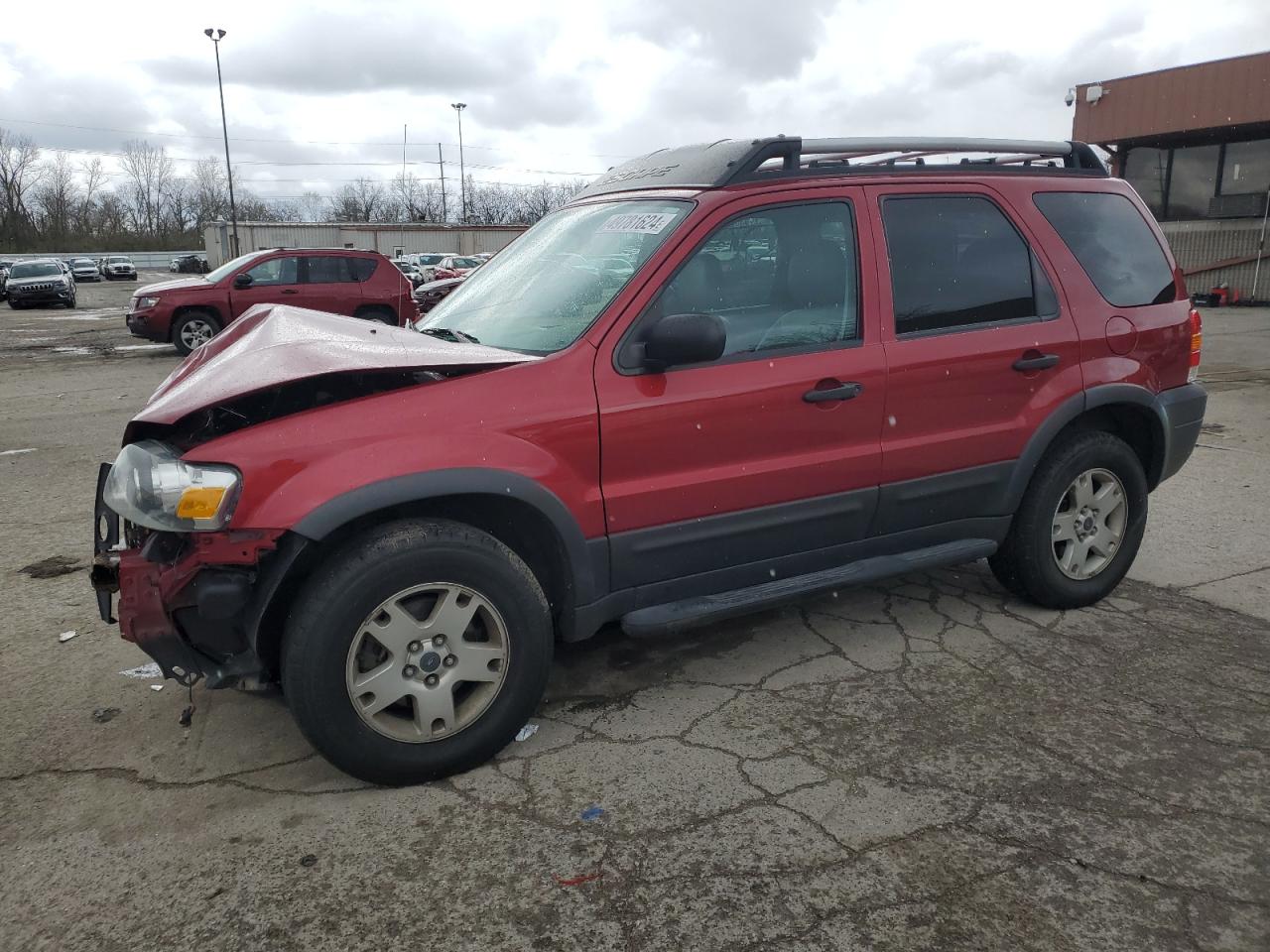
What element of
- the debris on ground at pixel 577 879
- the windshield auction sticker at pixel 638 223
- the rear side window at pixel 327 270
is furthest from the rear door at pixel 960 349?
the rear side window at pixel 327 270

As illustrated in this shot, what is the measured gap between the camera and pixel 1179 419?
4328 millimetres

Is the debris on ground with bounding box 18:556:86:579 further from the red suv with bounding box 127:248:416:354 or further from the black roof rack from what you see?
the red suv with bounding box 127:248:416:354

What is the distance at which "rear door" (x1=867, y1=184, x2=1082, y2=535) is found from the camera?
363 cm

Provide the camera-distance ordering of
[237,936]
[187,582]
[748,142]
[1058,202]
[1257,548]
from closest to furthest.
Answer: [237,936]
[187,582]
[748,142]
[1058,202]
[1257,548]

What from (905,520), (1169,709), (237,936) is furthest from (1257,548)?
(237,936)

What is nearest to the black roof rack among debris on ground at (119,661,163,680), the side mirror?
the side mirror


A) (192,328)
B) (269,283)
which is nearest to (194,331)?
(192,328)

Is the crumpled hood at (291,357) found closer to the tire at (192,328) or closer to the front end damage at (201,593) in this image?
the front end damage at (201,593)

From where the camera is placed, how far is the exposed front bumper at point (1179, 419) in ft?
14.0

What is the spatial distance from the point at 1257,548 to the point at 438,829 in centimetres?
461

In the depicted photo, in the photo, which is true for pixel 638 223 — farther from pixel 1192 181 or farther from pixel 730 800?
pixel 1192 181

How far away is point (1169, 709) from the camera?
3.36m

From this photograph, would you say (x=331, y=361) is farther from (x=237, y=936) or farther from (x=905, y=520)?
(x=905, y=520)

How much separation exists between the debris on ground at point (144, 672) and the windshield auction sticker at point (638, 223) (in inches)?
95.7
